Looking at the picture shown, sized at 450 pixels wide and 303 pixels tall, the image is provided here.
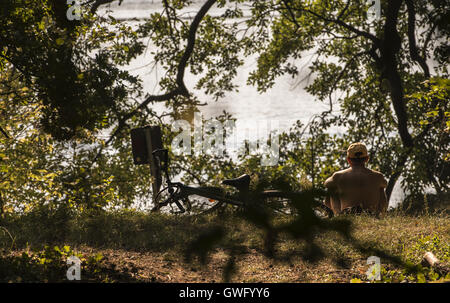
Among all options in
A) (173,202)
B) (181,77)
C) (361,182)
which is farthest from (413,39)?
(173,202)

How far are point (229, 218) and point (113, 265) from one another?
1.68 meters

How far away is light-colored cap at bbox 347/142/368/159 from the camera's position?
7.19 m

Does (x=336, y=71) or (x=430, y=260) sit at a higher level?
(x=336, y=71)

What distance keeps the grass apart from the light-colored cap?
2.91 feet

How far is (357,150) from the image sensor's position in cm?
722

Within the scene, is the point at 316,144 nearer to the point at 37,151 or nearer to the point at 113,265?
the point at 37,151

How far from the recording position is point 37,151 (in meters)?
11.9

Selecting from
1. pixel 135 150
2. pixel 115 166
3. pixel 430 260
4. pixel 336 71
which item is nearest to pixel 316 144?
pixel 336 71

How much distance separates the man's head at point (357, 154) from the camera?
7.20 metres

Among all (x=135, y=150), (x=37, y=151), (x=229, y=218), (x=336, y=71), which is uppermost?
(x=336, y=71)

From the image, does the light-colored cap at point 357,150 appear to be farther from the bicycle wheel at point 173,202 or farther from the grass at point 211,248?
the bicycle wheel at point 173,202

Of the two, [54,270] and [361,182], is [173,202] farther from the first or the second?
[54,270]

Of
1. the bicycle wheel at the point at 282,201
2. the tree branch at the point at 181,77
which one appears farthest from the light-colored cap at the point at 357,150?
the tree branch at the point at 181,77

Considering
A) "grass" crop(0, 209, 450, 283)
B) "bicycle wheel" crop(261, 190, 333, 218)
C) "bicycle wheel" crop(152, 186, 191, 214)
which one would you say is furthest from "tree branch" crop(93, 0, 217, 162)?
"bicycle wheel" crop(261, 190, 333, 218)
